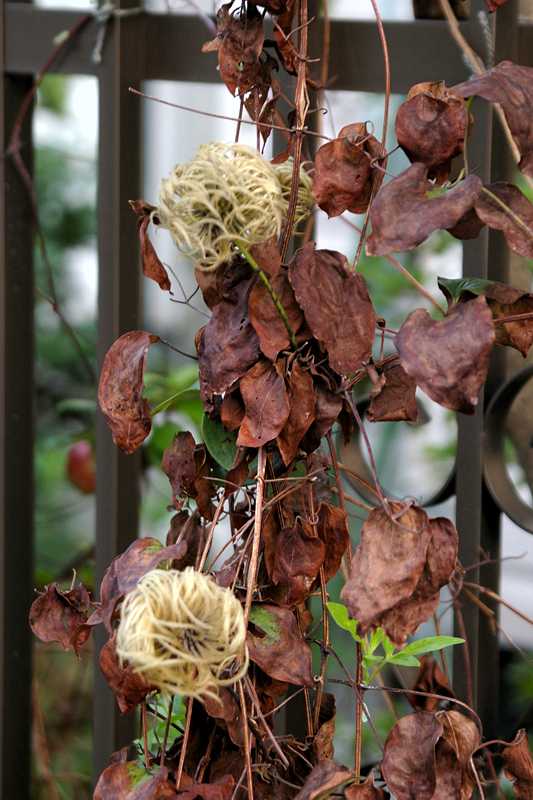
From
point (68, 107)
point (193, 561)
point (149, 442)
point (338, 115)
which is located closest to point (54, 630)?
point (193, 561)

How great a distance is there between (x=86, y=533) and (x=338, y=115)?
3.56 feet

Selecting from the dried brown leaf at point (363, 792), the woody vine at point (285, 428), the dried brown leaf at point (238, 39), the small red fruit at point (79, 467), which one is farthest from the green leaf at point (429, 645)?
the small red fruit at point (79, 467)

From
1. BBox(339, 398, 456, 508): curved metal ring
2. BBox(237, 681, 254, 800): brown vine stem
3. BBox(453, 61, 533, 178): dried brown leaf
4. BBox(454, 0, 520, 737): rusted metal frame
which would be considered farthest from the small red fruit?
BBox(453, 61, 533, 178): dried brown leaf

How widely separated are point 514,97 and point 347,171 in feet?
0.38

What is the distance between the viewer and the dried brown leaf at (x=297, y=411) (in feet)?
2.23

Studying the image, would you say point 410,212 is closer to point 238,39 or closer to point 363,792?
point 238,39

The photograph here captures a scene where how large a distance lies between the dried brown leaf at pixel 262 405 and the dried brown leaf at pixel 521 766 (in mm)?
301

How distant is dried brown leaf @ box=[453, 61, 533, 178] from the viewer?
621 millimetres

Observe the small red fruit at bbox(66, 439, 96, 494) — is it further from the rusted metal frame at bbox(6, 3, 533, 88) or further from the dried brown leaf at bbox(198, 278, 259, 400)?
the dried brown leaf at bbox(198, 278, 259, 400)

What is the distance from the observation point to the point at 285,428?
686 millimetres

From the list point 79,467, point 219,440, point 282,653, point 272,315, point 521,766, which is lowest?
point 79,467

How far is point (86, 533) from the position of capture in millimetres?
2371

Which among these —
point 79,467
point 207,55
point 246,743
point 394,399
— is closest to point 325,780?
point 246,743

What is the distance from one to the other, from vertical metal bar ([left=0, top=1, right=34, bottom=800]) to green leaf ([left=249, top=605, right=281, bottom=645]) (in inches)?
26.0
